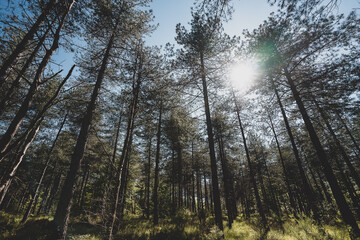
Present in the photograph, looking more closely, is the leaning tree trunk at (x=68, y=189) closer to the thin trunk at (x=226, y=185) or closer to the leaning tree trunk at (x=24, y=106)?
the leaning tree trunk at (x=24, y=106)

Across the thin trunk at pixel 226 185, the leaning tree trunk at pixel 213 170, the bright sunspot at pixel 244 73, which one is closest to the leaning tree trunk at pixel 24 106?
the leaning tree trunk at pixel 213 170

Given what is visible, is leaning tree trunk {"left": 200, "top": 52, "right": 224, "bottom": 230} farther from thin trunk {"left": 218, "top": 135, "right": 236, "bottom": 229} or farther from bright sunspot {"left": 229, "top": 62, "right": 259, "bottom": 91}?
thin trunk {"left": 218, "top": 135, "right": 236, "bottom": 229}

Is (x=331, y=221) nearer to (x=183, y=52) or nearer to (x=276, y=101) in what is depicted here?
(x=276, y=101)

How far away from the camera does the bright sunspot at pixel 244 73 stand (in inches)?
361

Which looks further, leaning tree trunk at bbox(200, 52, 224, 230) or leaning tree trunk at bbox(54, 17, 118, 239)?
leaning tree trunk at bbox(200, 52, 224, 230)

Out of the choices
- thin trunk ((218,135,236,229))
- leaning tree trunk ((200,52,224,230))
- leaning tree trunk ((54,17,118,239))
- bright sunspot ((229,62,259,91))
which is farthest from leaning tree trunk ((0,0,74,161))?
thin trunk ((218,135,236,229))

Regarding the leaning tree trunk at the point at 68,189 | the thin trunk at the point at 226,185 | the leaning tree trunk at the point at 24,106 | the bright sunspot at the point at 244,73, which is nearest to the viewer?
the leaning tree trunk at the point at 24,106

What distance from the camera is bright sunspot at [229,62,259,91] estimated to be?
9172 mm

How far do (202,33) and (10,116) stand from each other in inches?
621

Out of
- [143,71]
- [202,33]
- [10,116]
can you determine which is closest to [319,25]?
[202,33]

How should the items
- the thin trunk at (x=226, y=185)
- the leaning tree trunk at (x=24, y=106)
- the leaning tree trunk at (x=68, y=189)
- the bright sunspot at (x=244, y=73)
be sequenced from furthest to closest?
1. the thin trunk at (x=226, y=185)
2. the bright sunspot at (x=244, y=73)
3. the leaning tree trunk at (x=68, y=189)
4. the leaning tree trunk at (x=24, y=106)

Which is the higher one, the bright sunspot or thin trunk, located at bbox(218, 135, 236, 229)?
the bright sunspot

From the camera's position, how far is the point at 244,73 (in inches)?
376

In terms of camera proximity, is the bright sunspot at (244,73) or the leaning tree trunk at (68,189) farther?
the bright sunspot at (244,73)
